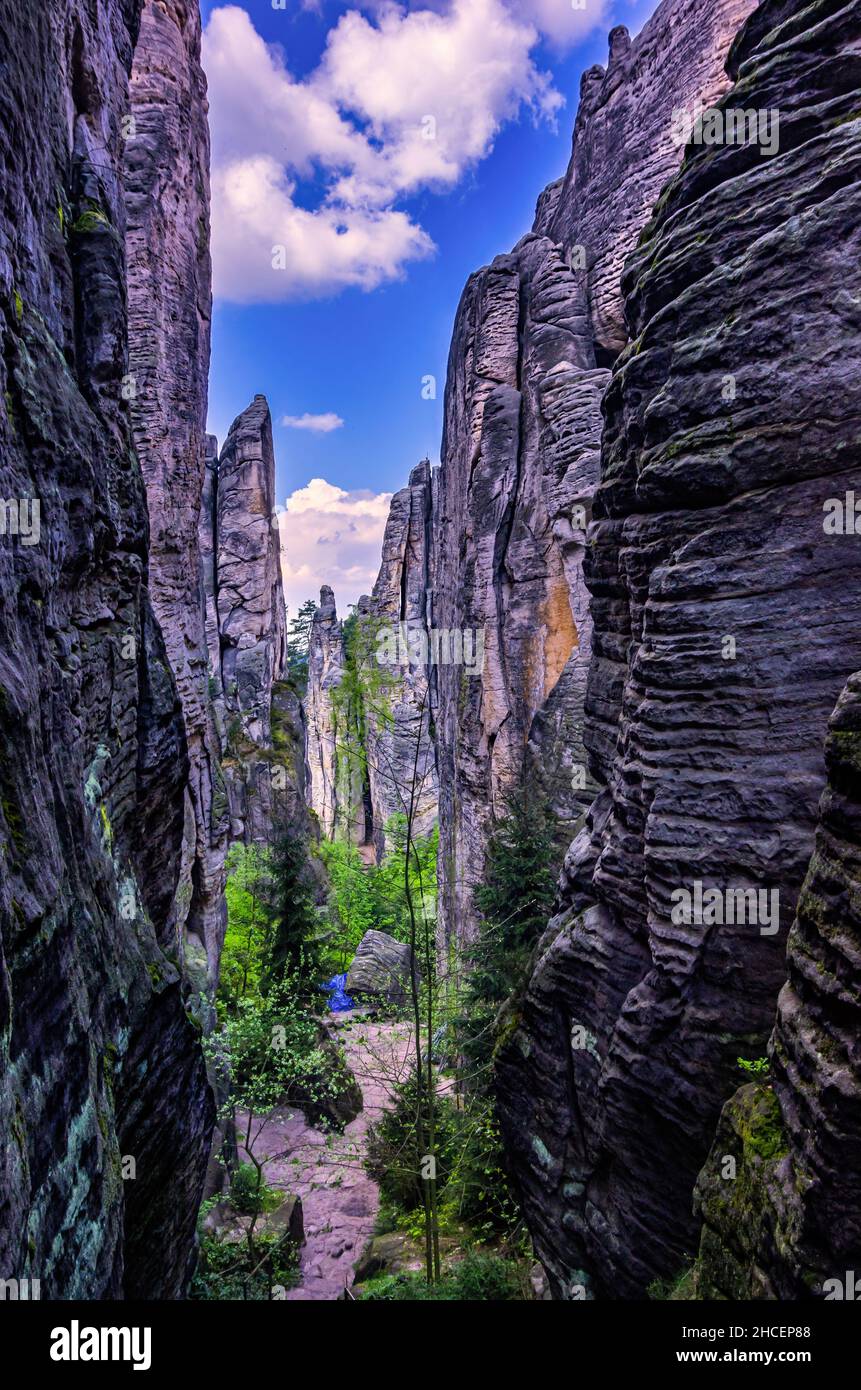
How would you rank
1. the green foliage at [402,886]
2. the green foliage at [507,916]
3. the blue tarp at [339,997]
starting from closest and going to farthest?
the green foliage at [402,886] < the green foliage at [507,916] < the blue tarp at [339,997]

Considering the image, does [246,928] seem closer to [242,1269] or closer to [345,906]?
[345,906]

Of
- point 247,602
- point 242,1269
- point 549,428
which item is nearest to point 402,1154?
point 242,1269

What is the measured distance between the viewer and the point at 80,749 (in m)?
5.12

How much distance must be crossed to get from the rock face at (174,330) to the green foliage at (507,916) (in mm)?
5942

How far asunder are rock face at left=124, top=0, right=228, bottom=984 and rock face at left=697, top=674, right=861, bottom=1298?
10.8 meters

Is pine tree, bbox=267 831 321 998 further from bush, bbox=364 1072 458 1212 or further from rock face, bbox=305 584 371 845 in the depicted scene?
rock face, bbox=305 584 371 845

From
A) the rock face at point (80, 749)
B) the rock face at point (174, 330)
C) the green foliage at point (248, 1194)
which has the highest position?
the rock face at point (174, 330)

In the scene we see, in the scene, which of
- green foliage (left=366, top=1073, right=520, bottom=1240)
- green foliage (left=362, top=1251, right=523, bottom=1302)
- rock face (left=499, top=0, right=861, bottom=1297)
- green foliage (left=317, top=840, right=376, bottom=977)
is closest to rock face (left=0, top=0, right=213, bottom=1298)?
green foliage (left=362, top=1251, right=523, bottom=1302)

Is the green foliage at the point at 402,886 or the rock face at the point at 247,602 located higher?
the rock face at the point at 247,602

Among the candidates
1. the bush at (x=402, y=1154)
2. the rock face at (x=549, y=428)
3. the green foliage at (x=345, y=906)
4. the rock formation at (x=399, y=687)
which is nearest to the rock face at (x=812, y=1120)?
the bush at (x=402, y=1154)

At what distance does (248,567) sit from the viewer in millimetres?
32312

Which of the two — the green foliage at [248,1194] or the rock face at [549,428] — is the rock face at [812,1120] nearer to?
the rock face at [549,428]

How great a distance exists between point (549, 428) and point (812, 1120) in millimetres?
15165

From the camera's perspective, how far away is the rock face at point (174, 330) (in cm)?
1355
